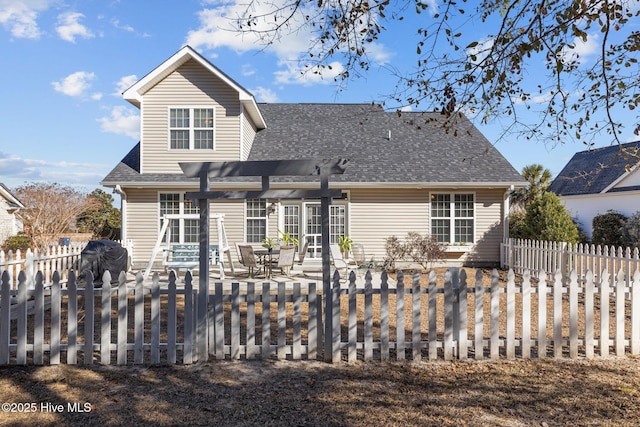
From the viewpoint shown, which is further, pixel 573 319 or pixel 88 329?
pixel 573 319

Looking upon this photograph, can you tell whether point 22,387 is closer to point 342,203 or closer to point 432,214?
point 342,203

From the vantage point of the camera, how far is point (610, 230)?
21734 mm

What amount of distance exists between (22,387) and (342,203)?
12051mm

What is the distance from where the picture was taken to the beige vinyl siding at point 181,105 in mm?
15188

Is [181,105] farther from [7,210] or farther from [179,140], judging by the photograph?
[7,210]

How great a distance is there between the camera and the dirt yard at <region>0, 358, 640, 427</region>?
394 centimetres

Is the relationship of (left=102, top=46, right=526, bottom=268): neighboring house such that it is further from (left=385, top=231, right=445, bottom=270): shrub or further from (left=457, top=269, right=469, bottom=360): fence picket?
(left=457, top=269, right=469, bottom=360): fence picket

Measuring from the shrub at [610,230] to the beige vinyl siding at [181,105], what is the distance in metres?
18.3

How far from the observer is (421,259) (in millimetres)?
14859

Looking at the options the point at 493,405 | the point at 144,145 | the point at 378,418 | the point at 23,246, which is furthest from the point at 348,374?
the point at 23,246

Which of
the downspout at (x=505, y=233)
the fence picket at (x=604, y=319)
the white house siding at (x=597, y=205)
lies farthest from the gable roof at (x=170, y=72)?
the white house siding at (x=597, y=205)

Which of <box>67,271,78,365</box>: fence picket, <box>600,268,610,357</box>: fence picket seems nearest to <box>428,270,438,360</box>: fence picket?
<box>600,268,610,357</box>: fence picket

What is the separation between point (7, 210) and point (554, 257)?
3266 centimetres

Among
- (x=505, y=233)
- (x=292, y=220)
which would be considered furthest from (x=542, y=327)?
(x=292, y=220)
